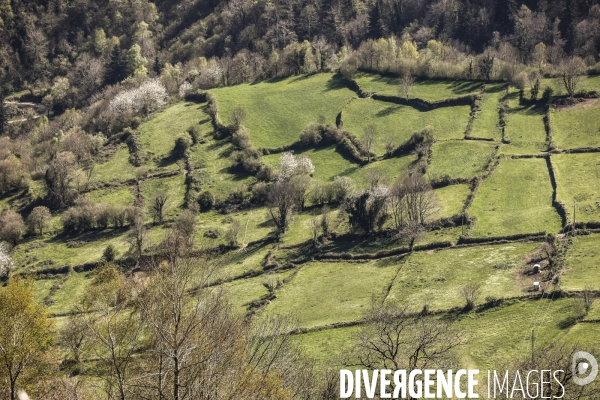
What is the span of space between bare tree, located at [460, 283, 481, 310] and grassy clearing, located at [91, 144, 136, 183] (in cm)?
7976

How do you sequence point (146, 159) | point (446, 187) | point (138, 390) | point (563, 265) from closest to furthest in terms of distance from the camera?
point (138, 390), point (563, 265), point (446, 187), point (146, 159)

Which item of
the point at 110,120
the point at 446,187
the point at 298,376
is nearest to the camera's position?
the point at 298,376

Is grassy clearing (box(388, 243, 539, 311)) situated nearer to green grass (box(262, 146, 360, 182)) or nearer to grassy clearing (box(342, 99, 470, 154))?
green grass (box(262, 146, 360, 182))

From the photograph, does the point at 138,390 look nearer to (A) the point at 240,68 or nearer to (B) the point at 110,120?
(B) the point at 110,120

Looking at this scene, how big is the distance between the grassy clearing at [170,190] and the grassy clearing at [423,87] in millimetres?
49246

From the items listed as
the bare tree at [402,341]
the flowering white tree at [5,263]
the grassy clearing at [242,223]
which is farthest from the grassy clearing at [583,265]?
the flowering white tree at [5,263]

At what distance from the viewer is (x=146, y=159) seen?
142 m

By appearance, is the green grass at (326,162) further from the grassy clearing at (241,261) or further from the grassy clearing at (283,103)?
the grassy clearing at (241,261)

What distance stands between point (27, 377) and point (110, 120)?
11431cm

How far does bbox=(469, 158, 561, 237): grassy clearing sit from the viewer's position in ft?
315

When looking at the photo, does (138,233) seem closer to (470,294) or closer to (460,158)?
(460,158)

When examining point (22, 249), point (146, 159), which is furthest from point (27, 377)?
point (146, 159)

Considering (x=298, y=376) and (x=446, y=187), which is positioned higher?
(x=298, y=376)

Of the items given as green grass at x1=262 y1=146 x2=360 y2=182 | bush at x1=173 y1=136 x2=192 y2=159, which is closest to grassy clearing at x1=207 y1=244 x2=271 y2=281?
green grass at x1=262 y1=146 x2=360 y2=182
